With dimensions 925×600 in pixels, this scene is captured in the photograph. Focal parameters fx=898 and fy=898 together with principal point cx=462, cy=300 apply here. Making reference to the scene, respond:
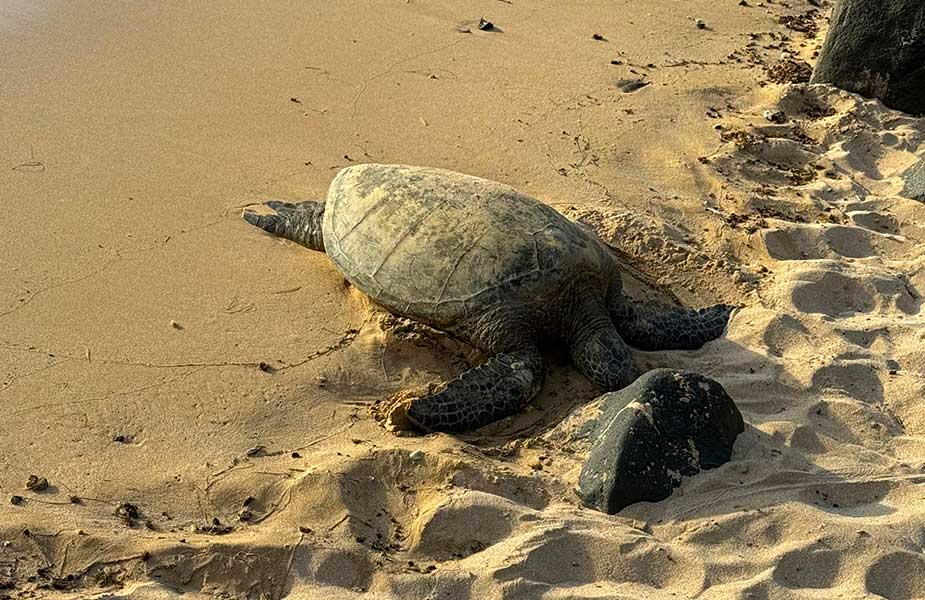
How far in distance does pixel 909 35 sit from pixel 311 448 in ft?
15.1

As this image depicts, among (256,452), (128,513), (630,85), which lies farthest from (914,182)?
(128,513)

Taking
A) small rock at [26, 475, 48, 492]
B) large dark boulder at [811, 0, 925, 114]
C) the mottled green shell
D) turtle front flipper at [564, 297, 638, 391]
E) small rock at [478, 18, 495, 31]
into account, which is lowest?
small rock at [26, 475, 48, 492]

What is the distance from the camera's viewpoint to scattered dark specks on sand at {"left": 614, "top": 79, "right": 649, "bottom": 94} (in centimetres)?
582

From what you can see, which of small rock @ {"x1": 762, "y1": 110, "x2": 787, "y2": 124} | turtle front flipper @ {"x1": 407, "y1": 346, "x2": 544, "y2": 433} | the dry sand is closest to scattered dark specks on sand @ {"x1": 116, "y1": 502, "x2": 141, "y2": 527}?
the dry sand

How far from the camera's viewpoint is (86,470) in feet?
9.60

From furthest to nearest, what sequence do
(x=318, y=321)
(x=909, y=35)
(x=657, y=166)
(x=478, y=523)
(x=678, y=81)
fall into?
(x=678, y=81) → (x=909, y=35) → (x=657, y=166) → (x=318, y=321) → (x=478, y=523)

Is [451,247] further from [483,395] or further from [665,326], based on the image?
[665,326]

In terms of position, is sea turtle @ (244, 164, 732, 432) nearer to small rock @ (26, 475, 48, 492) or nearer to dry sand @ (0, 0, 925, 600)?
dry sand @ (0, 0, 925, 600)

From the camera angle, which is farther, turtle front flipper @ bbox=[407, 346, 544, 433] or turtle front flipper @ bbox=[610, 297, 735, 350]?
turtle front flipper @ bbox=[610, 297, 735, 350]

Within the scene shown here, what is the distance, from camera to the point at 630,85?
5863mm

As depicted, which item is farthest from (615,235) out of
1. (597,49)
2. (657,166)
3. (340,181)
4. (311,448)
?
(597,49)

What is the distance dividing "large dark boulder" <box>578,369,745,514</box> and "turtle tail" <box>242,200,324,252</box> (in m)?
1.74

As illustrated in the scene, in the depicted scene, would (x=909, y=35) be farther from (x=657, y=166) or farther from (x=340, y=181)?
(x=340, y=181)

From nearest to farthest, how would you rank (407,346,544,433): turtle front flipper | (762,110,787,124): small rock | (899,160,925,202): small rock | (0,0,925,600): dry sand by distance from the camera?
(0,0,925,600): dry sand, (407,346,544,433): turtle front flipper, (899,160,925,202): small rock, (762,110,787,124): small rock
